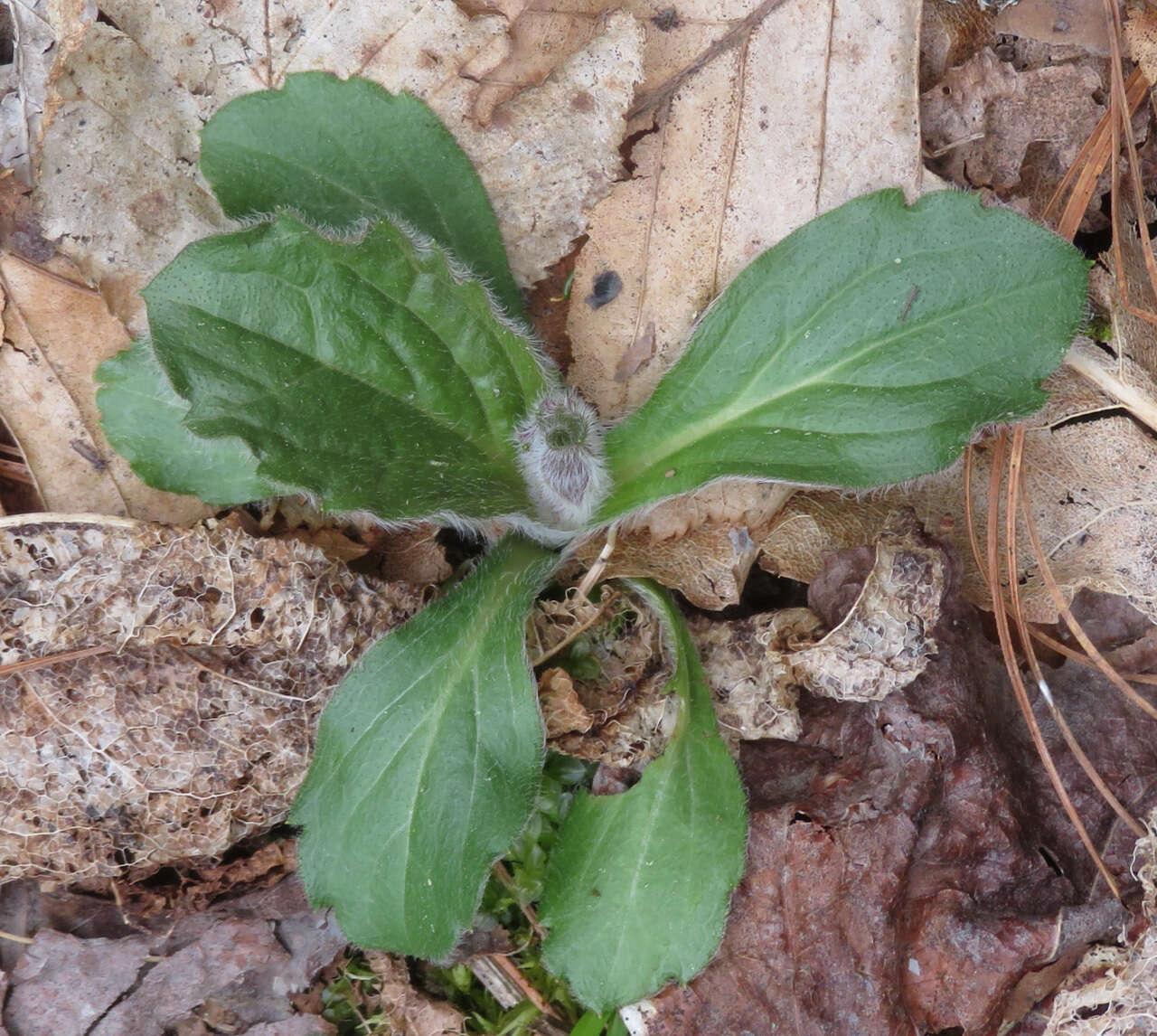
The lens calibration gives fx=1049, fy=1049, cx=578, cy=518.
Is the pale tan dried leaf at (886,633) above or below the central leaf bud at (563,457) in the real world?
below

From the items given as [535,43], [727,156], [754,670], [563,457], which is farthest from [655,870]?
[535,43]

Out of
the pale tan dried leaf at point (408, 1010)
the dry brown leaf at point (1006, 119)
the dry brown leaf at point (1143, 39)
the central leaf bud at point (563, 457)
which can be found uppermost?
the dry brown leaf at point (1143, 39)

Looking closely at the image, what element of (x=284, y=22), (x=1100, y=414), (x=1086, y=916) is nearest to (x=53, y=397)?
(x=284, y=22)

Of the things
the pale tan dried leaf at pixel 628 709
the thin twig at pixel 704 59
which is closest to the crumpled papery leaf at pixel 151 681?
the pale tan dried leaf at pixel 628 709

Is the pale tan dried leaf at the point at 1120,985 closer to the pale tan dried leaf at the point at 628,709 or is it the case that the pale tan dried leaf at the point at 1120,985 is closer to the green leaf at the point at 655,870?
the green leaf at the point at 655,870

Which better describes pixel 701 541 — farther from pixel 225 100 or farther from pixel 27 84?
pixel 27 84

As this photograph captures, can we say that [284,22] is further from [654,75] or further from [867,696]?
[867,696]

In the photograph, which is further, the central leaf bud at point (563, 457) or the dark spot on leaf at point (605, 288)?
the dark spot on leaf at point (605, 288)
